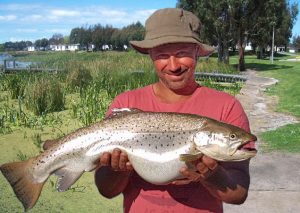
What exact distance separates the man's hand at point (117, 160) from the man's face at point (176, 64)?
46cm

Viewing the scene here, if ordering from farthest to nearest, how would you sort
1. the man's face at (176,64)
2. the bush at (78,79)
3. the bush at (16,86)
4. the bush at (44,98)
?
the bush at (78,79) < the bush at (16,86) < the bush at (44,98) < the man's face at (176,64)

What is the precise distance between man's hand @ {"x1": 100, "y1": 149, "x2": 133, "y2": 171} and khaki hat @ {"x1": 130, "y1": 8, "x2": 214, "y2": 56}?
61 cm

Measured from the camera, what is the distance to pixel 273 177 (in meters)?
6.44

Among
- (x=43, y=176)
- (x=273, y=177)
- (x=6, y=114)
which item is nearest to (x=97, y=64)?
(x=6, y=114)

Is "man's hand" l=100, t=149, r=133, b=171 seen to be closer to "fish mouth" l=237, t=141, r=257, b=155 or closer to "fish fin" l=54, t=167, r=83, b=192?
"fish fin" l=54, t=167, r=83, b=192

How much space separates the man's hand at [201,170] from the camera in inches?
90.6

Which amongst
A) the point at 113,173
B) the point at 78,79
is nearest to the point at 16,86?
the point at 78,79

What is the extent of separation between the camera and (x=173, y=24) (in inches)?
101

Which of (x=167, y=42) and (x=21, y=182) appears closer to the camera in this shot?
(x=167, y=42)

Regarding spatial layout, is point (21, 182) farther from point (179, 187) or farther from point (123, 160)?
point (179, 187)

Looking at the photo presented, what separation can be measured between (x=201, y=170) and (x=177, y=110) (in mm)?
420

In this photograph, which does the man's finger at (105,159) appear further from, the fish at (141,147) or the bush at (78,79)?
the bush at (78,79)

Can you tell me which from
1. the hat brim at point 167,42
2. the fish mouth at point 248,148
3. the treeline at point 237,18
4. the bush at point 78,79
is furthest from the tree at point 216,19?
the fish mouth at point 248,148

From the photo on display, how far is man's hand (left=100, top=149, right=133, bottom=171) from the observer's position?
2.47m
